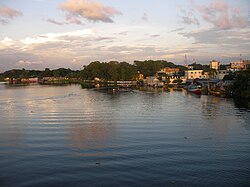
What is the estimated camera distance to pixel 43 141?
11906 mm

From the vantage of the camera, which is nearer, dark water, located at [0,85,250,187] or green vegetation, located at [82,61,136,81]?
dark water, located at [0,85,250,187]

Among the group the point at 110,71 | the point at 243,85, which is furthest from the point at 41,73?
the point at 243,85

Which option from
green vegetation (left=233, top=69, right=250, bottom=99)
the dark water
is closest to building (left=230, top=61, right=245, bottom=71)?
green vegetation (left=233, top=69, right=250, bottom=99)

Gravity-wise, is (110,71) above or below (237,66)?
below

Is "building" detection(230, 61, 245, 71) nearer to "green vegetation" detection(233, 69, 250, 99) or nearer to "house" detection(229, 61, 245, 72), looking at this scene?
"house" detection(229, 61, 245, 72)

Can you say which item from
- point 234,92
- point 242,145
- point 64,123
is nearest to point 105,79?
point 234,92

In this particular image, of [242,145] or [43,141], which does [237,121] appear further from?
[43,141]

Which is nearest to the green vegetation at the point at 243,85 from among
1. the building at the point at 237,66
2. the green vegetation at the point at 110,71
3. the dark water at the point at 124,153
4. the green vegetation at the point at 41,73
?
the dark water at the point at 124,153

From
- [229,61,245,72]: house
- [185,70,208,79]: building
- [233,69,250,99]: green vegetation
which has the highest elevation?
[229,61,245,72]: house

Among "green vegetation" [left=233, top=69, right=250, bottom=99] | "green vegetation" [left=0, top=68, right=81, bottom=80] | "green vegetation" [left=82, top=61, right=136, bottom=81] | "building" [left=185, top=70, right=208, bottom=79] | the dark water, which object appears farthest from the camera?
"green vegetation" [left=0, top=68, right=81, bottom=80]

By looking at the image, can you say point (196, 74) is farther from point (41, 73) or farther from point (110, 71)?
point (41, 73)

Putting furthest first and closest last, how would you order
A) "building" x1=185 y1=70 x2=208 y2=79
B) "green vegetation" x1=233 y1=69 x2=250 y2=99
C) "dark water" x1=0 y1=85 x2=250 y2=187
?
"building" x1=185 y1=70 x2=208 y2=79 → "green vegetation" x1=233 y1=69 x2=250 y2=99 → "dark water" x1=0 y1=85 x2=250 y2=187

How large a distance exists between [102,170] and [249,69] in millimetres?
28802

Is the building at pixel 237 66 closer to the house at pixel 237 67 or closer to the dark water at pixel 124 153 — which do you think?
the house at pixel 237 67
